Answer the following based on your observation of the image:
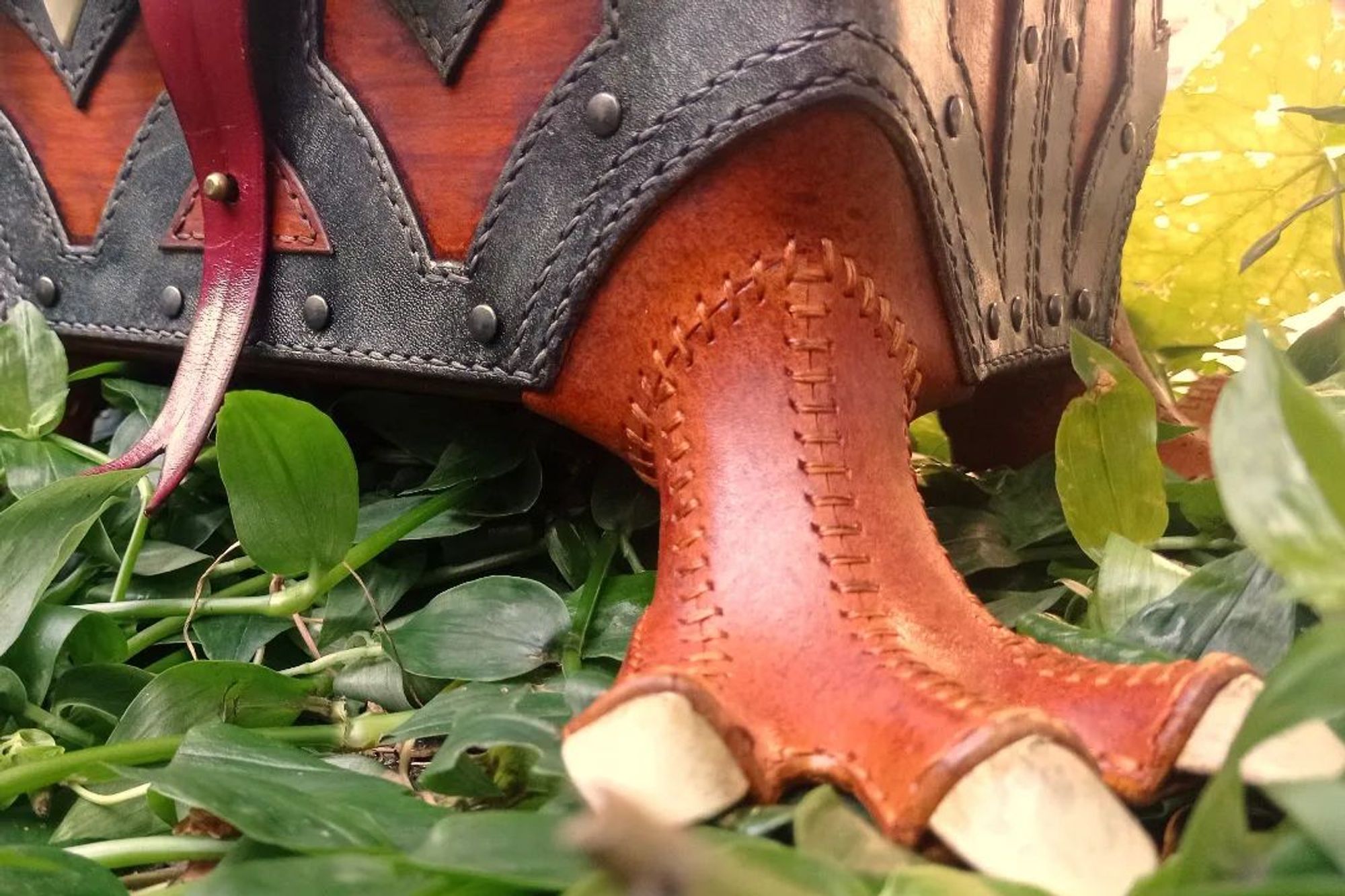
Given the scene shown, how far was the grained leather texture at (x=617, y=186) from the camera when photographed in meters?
0.37

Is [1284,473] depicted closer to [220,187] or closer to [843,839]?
[843,839]

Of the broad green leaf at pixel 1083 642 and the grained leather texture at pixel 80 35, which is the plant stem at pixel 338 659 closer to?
the broad green leaf at pixel 1083 642

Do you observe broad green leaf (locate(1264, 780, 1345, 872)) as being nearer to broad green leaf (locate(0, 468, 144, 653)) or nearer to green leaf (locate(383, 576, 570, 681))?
green leaf (locate(383, 576, 570, 681))

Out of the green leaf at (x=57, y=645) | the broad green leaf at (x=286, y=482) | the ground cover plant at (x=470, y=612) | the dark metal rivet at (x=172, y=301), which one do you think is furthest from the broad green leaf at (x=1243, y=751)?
the dark metal rivet at (x=172, y=301)

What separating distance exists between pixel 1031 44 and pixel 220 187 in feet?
1.36

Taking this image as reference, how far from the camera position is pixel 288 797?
0.30 metres

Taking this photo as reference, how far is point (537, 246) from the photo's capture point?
1.44 feet

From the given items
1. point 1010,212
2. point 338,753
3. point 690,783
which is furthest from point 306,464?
point 1010,212

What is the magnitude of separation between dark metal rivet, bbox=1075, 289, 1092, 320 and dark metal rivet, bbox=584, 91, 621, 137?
0.32 metres

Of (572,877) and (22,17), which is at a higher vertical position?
(22,17)

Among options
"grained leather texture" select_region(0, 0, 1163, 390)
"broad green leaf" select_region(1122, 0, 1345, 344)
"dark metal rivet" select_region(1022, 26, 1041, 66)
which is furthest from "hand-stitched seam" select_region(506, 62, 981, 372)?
"broad green leaf" select_region(1122, 0, 1345, 344)

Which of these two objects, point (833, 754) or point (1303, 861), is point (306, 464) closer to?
point (833, 754)

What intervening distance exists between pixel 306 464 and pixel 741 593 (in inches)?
7.7

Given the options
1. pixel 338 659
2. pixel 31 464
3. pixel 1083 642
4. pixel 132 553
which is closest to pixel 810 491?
pixel 1083 642
